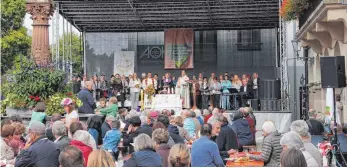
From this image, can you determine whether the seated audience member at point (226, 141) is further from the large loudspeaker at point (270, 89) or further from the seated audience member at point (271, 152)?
the large loudspeaker at point (270, 89)

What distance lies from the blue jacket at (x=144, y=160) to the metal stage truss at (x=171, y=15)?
1704cm

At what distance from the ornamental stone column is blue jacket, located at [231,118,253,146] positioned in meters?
14.8

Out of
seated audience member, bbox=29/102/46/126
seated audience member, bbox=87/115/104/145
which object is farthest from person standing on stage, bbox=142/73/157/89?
seated audience member, bbox=87/115/104/145

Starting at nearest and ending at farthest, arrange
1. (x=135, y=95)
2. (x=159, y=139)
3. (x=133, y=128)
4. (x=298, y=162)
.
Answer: (x=298, y=162) → (x=159, y=139) → (x=133, y=128) → (x=135, y=95)

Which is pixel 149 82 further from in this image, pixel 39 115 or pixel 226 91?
pixel 39 115

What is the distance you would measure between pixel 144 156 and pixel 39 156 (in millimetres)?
1316

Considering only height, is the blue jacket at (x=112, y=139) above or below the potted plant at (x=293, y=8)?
below

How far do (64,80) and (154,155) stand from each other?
35.4 ft

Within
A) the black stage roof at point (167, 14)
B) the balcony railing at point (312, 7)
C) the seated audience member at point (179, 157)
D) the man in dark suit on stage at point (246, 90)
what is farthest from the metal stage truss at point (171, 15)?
the seated audience member at point (179, 157)

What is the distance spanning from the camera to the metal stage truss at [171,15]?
2644 cm

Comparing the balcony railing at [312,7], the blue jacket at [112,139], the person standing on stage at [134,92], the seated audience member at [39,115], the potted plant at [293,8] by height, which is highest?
the potted plant at [293,8]

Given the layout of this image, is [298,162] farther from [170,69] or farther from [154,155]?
[170,69]

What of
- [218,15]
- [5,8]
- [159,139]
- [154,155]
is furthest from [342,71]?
[5,8]

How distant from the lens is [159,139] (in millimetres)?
7984
